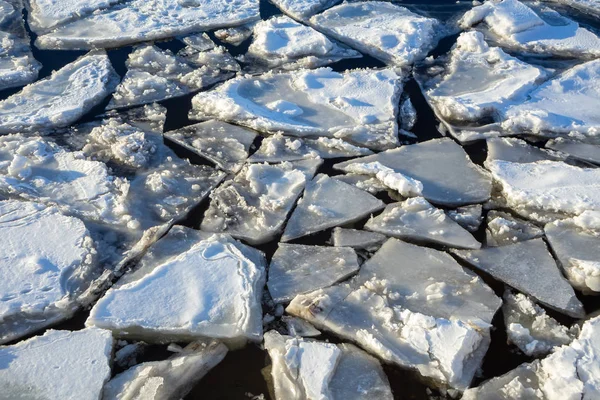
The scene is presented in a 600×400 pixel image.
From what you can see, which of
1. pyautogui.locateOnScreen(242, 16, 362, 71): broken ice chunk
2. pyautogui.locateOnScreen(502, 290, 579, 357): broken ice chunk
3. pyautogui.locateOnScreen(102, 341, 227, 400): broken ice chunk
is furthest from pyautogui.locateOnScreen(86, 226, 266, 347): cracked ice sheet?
pyautogui.locateOnScreen(242, 16, 362, 71): broken ice chunk

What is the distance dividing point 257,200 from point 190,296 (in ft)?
2.33

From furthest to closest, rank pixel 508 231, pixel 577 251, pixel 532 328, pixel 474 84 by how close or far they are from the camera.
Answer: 1. pixel 474 84
2. pixel 508 231
3. pixel 577 251
4. pixel 532 328

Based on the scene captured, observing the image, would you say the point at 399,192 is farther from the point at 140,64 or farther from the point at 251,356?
the point at 140,64

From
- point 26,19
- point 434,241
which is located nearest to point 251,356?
point 434,241

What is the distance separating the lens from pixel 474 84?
390cm

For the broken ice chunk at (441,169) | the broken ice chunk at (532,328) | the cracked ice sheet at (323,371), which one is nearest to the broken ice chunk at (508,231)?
the broken ice chunk at (441,169)

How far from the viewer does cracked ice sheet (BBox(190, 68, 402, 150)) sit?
3.47m

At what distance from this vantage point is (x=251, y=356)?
2309 mm

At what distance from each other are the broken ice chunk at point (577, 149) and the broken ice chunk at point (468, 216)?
756 mm

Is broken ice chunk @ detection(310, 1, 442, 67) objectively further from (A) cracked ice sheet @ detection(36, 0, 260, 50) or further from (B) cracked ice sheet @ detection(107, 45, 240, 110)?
(B) cracked ice sheet @ detection(107, 45, 240, 110)

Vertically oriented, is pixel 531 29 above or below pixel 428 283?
above

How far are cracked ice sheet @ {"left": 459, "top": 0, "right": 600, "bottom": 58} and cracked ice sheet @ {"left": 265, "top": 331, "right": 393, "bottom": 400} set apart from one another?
10.0ft

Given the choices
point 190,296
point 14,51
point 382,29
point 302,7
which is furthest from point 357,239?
point 14,51

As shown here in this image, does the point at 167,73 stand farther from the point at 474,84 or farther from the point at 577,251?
the point at 577,251
